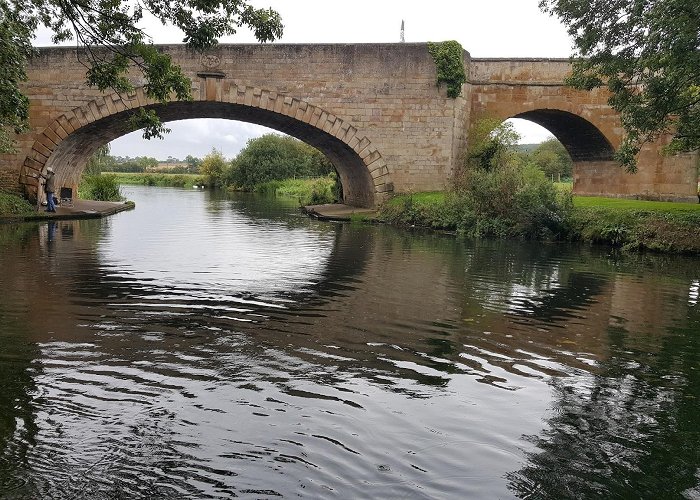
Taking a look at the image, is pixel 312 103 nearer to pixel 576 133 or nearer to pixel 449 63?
pixel 449 63

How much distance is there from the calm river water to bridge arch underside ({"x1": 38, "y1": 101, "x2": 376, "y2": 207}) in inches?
498

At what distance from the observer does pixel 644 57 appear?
47.8ft

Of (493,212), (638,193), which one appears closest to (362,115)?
(493,212)

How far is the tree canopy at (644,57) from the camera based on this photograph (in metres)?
12.4

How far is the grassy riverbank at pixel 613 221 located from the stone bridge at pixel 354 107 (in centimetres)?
257

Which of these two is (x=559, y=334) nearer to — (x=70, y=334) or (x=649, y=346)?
(x=649, y=346)

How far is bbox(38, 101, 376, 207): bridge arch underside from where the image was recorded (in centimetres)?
2305

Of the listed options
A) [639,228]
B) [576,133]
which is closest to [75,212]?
[639,228]

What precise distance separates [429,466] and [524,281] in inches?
305


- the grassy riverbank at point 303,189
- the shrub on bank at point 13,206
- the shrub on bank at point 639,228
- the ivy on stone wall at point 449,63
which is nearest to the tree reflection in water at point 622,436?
the shrub on bank at point 639,228

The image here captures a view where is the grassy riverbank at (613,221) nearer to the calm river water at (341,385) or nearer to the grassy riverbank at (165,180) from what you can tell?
the calm river water at (341,385)

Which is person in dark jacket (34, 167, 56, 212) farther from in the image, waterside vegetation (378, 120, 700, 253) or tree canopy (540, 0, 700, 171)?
tree canopy (540, 0, 700, 171)

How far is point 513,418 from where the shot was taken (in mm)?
4848

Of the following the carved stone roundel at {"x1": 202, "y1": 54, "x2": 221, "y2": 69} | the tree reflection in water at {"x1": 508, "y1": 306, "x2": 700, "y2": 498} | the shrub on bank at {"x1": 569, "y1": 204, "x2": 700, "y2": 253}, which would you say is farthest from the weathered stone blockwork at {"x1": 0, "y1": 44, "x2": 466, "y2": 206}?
the tree reflection in water at {"x1": 508, "y1": 306, "x2": 700, "y2": 498}
